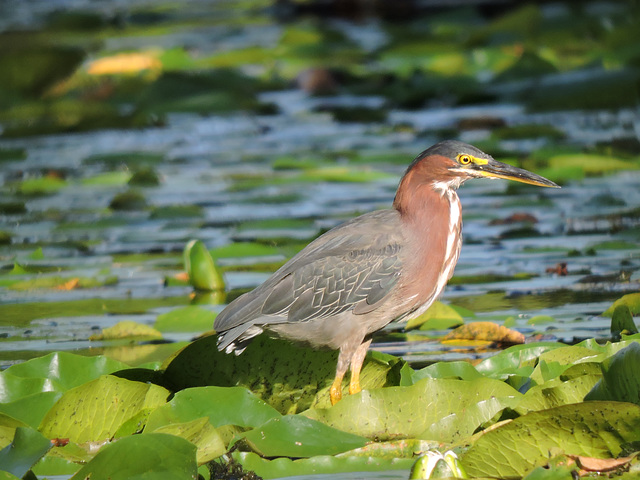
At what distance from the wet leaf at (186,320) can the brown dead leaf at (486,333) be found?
1.30m

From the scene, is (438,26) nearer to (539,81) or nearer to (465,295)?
(539,81)

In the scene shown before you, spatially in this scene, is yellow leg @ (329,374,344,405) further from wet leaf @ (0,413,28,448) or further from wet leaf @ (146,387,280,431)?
wet leaf @ (0,413,28,448)

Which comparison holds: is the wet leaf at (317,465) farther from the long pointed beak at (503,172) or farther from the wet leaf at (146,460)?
the long pointed beak at (503,172)

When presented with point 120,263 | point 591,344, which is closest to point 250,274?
point 120,263

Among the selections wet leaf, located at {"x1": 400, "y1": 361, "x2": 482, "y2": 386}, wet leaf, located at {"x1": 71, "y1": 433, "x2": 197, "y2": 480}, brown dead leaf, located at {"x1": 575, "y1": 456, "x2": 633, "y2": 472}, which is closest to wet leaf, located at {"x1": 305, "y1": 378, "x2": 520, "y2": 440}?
wet leaf, located at {"x1": 400, "y1": 361, "x2": 482, "y2": 386}

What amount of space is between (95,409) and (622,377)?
1878 mm

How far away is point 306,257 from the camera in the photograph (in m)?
5.27

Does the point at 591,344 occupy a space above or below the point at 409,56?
above

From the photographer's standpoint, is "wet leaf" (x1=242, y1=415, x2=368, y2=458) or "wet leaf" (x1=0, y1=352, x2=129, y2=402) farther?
"wet leaf" (x1=0, y1=352, x2=129, y2=402)

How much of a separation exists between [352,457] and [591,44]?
13.1 metres

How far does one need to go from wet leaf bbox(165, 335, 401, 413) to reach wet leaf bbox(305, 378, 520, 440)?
0.54 m

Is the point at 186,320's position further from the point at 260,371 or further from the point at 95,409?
the point at 95,409

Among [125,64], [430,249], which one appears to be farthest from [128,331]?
[125,64]

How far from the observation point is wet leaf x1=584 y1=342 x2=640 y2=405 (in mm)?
3826
